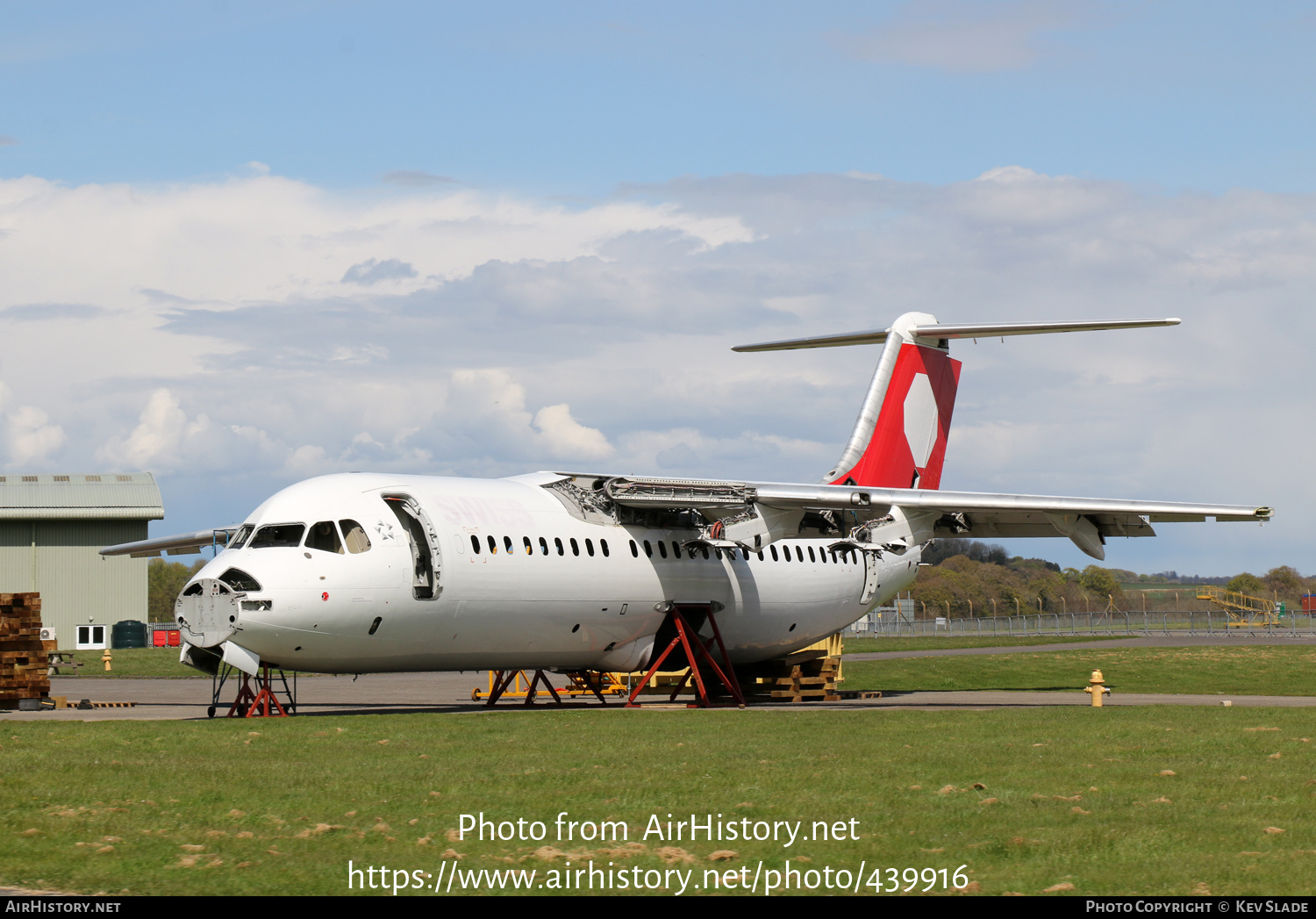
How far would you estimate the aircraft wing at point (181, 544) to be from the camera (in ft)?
98.2

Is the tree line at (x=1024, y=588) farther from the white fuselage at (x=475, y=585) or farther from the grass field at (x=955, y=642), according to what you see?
the white fuselage at (x=475, y=585)

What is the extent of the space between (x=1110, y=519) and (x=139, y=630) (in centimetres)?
5861

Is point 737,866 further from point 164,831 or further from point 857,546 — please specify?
Answer: point 857,546

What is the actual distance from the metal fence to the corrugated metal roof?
38611mm

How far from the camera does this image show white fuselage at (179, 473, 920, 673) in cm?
2227

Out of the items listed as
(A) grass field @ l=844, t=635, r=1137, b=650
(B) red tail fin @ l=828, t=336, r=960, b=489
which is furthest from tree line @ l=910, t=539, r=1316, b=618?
(B) red tail fin @ l=828, t=336, r=960, b=489

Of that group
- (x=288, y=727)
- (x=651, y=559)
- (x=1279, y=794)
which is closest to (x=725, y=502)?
(x=651, y=559)

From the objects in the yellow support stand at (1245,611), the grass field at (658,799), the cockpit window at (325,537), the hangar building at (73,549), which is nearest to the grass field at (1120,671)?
the grass field at (658,799)

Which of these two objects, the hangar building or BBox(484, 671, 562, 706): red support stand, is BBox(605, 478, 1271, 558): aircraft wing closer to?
BBox(484, 671, 562, 706): red support stand

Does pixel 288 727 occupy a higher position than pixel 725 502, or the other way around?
pixel 725 502

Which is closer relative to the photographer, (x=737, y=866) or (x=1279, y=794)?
(x=737, y=866)

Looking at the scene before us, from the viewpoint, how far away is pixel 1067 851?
10133 millimetres
